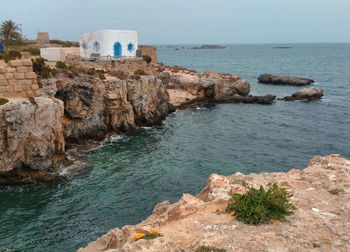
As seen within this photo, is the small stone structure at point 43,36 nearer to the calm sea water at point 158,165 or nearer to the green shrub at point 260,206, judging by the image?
the calm sea water at point 158,165

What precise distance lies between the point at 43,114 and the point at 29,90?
405 centimetres

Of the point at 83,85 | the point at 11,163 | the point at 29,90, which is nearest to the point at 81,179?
the point at 11,163

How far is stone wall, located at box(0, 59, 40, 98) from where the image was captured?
2706 centimetres

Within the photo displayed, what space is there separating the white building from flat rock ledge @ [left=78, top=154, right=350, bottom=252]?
158 feet

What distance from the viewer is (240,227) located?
10.5m

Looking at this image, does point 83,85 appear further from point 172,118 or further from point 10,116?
point 172,118

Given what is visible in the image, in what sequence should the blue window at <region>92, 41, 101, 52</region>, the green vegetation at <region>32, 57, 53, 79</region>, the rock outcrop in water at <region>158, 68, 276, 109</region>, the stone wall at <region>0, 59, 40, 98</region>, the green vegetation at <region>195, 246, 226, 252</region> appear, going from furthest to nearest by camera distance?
the blue window at <region>92, 41, 101, 52</region>, the rock outcrop in water at <region>158, 68, 276, 109</region>, the green vegetation at <region>32, 57, 53, 79</region>, the stone wall at <region>0, 59, 40, 98</region>, the green vegetation at <region>195, 246, 226, 252</region>

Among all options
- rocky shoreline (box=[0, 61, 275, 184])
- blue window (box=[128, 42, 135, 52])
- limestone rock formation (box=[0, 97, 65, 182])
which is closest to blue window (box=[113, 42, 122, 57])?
blue window (box=[128, 42, 135, 52])

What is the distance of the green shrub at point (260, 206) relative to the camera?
425 inches

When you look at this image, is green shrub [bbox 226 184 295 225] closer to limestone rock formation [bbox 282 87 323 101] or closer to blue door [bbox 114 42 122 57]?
blue door [bbox 114 42 122 57]

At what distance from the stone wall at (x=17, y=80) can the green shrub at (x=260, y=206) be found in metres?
22.6

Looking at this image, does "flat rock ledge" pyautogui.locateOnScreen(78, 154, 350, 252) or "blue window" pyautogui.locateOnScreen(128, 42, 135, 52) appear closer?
"flat rock ledge" pyautogui.locateOnScreen(78, 154, 350, 252)

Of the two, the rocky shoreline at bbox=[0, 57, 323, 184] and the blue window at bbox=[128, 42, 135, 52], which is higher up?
the blue window at bbox=[128, 42, 135, 52]

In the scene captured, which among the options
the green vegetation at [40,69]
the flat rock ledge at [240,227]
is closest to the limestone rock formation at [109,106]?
the green vegetation at [40,69]
